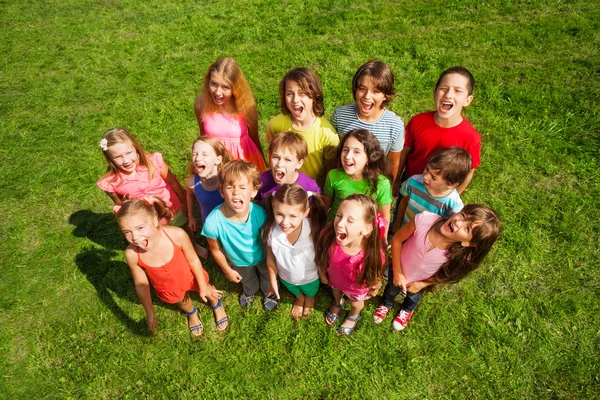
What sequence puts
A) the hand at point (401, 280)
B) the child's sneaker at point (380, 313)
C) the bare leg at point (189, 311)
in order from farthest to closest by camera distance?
1. the child's sneaker at point (380, 313)
2. the bare leg at point (189, 311)
3. the hand at point (401, 280)

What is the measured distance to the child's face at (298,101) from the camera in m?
3.35

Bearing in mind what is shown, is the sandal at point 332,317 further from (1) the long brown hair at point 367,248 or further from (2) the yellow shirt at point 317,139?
(2) the yellow shirt at point 317,139

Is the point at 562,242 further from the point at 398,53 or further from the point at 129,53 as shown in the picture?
the point at 129,53

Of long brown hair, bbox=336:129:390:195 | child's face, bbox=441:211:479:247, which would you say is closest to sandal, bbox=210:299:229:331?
Answer: long brown hair, bbox=336:129:390:195

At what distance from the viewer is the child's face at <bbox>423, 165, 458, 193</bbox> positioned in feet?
9.71

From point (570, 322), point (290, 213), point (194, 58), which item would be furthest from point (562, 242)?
Result: point (194, 58)

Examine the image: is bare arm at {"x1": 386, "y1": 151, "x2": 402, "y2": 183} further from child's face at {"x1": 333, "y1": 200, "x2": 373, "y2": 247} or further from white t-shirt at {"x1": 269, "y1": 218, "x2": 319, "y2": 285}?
white t-shirt at {"x1": 269, "y1": 218, "x2": 319, "y2": 285}

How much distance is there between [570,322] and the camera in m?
3.57

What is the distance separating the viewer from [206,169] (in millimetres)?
3342

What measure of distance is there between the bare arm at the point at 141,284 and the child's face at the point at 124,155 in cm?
92

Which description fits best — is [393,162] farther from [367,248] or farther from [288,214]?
[288,214]

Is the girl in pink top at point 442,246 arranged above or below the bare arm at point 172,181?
above

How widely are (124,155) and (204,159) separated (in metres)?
0.83

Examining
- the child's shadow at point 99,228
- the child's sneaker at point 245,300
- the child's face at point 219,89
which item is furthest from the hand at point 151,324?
the child's face at point 219,89
